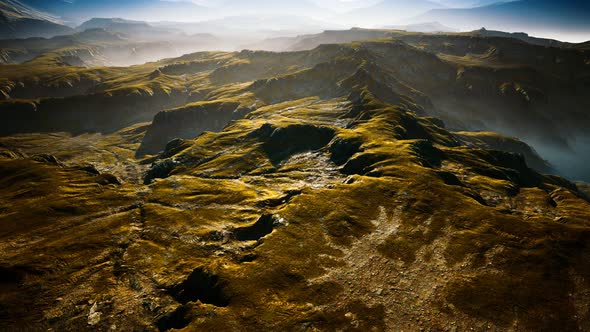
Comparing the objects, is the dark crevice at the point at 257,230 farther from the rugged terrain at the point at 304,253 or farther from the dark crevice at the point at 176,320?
the dark crevice at the point at 176,320

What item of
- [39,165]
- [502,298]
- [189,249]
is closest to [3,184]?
[39,165]

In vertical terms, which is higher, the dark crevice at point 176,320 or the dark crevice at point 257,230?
the dark crevice at point 257,230

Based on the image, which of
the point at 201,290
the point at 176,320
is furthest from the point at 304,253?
the point at 176,320

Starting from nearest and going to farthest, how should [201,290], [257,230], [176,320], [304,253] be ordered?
[176,320] → [201,290] → [304,253] → [257,230]

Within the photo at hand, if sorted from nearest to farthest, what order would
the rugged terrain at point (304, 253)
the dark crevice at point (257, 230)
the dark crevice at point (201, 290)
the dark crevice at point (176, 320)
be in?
the rugged terrain at point (304, 253)
the dark crevice at point (176, 320)
the dark crevice at point (201, 290)
the dark crevice at point (257, 230)

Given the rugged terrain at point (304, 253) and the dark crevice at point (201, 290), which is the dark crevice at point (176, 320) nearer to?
the rugged terrain at point (304, 253)

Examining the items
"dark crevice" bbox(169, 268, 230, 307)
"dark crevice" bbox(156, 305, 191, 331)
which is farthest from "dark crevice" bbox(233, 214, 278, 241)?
"dark crevice" bbox(156, 305, 191, 331)

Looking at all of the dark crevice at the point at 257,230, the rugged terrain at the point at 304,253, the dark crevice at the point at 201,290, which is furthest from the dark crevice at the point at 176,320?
the dark crevice at the point at 257,230

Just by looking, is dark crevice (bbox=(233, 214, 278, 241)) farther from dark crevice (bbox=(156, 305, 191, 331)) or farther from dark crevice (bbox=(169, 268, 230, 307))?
dark crevice (bbox=(156, 305, 191, 331))

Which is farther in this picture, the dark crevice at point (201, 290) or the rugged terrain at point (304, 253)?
the dark crevice at point (201, 290)

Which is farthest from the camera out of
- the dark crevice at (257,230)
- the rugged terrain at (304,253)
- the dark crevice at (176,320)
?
the dark crevice at (257,230)

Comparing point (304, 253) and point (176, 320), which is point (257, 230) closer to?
point (304, 253)

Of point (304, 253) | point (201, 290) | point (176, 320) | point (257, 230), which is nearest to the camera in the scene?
point (176, 320)
